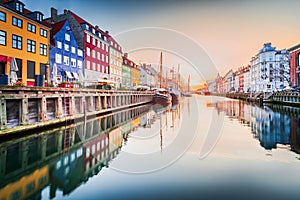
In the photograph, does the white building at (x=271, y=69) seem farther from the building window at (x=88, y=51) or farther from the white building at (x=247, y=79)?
the building window at (x=88, y=51)

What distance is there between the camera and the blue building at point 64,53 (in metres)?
31.3

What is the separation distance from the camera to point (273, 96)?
157ft

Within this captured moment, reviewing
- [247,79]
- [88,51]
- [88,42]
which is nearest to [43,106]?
[88,51]

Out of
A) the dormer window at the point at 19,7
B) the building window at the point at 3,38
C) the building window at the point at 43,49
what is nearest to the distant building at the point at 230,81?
the building window at the point at 43,49

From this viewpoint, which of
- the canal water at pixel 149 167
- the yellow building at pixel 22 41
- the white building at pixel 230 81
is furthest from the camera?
the white building at pixel 230 81

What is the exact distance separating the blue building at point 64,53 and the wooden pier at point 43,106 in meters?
8.15

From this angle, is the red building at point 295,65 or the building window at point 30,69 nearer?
the building window at point 30,69

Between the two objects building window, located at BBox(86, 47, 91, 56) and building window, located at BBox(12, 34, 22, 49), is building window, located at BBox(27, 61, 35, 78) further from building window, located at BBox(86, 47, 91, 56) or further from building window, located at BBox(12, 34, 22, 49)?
building window, located at BBox(86, 47, 91, 56)

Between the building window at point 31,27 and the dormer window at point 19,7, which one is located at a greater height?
the dormer window at point 19,7

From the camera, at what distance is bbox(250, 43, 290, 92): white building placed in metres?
74.5

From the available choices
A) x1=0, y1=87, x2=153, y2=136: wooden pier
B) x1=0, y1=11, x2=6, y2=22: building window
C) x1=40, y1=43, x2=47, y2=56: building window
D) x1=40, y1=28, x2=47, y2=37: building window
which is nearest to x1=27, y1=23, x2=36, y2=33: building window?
x1=40, y1=28, x2=47, y2=37: building window

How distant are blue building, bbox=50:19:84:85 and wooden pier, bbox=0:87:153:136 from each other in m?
8.15

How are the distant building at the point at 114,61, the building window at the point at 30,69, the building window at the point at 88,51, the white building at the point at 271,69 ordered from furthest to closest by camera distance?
the white building at the point at 271,69, the distant building at the point at 114,61, the building window at the point at 88,51, the building window at the point at 30,69

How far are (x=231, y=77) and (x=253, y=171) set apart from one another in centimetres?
14466
